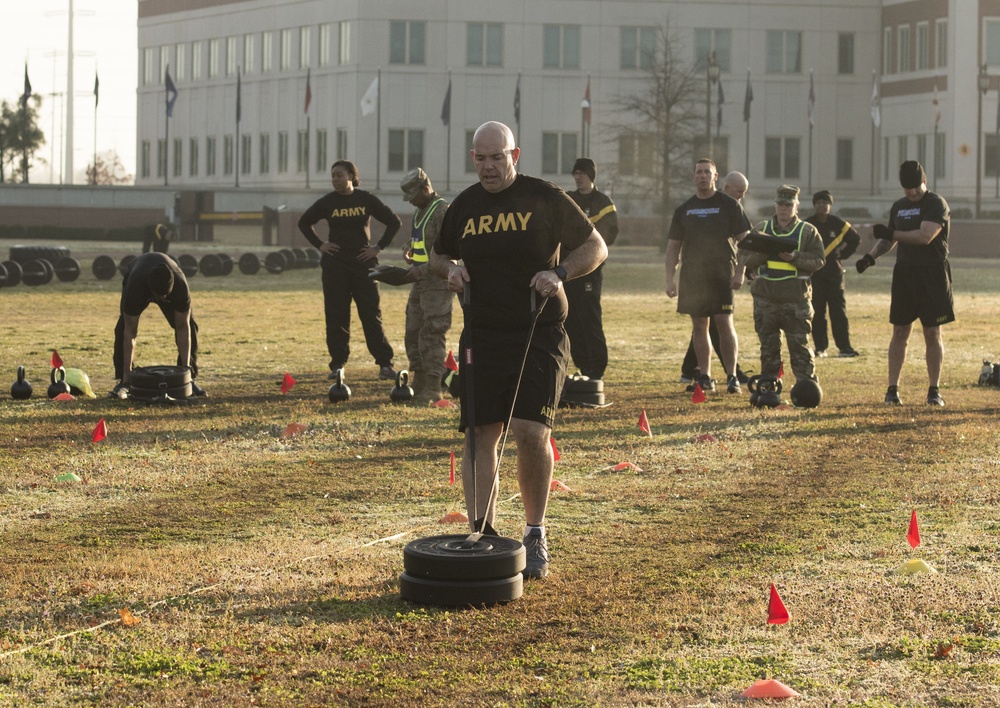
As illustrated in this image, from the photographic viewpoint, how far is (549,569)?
7062 mm

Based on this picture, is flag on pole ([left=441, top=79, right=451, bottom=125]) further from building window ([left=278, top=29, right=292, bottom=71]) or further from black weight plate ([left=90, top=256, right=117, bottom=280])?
black weight plate ([left=90, top=256, right=117, bottom=280])

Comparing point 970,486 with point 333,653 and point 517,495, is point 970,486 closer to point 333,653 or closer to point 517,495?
point 517,495

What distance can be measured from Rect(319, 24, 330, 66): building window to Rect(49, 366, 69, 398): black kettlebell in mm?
65578

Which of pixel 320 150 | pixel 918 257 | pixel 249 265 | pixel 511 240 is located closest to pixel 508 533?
pixel 511 240

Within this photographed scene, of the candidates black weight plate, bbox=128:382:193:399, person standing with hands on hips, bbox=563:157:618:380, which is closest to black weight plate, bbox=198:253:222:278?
person standing with hands on hips, bbox=563:157:618:380

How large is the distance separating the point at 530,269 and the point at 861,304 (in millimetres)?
24602

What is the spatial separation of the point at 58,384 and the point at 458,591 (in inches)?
320

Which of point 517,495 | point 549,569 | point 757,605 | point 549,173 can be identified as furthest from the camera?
point 549,173

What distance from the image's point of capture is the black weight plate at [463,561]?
246 inches

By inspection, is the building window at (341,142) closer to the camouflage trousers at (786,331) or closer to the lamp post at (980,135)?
the lamp post at (980,135)

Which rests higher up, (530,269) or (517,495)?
(530,269)

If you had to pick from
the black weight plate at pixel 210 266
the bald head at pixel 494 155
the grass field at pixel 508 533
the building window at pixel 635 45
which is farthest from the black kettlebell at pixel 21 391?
the building window at pixel 635 45

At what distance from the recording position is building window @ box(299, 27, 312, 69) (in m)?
78.6

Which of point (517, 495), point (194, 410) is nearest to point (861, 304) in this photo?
point (194, 410)
